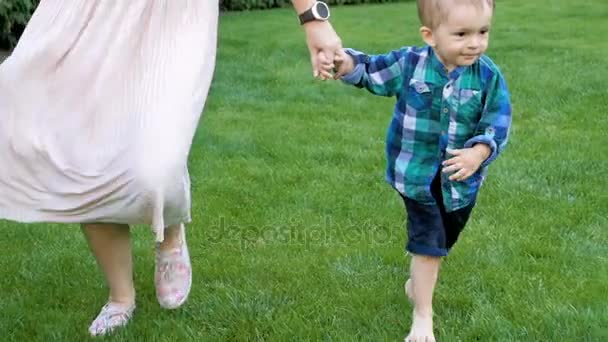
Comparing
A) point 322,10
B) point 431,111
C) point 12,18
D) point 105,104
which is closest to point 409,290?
point 431,111

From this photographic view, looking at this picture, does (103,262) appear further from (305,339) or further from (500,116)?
(500,116)

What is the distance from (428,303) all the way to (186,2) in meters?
1.27

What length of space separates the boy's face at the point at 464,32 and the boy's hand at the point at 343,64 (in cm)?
29

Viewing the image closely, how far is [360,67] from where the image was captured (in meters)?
3.01

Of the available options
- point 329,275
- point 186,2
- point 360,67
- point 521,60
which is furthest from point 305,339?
point 521,60

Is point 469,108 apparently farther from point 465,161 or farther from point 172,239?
point 172,239

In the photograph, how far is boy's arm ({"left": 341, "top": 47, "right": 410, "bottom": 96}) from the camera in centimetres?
301

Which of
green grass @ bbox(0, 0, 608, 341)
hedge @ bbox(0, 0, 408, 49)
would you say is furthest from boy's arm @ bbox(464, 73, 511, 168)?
hedge @ bbox(0, 0, 408, 49)

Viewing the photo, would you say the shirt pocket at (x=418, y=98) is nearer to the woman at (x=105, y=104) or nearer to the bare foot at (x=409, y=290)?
the woman at (x=105, y=104)

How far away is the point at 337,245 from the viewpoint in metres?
4.14

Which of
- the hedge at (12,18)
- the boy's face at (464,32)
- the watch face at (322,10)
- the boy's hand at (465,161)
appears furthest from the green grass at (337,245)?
the hedge at (12,18)

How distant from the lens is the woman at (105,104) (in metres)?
2.79

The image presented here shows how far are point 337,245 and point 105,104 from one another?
1570 mm

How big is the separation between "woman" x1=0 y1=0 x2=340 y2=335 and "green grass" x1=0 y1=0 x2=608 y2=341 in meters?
0.63
